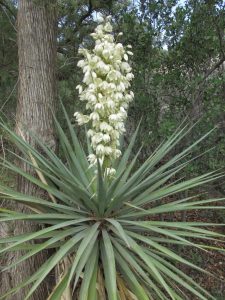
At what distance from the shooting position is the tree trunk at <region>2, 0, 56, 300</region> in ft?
12.3

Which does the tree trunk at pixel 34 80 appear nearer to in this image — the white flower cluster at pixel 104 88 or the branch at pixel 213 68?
the white flower cluster at pixel 104 88

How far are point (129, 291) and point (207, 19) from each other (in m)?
3.05

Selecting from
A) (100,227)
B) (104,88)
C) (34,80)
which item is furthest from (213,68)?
(100,227)

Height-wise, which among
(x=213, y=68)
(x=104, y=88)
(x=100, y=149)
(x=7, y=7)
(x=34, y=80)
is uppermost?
(x=7, y=7)

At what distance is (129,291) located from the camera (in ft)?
9.66

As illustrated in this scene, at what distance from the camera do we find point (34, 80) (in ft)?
12.5

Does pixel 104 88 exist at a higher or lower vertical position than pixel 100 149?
higher

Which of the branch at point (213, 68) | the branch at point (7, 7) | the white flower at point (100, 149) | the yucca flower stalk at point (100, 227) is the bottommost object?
the yucca flower stalk at point (100, 227)

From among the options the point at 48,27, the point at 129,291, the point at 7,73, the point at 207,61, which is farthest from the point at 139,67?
the point at 129,291

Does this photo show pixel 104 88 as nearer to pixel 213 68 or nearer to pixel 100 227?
pixel 100 227

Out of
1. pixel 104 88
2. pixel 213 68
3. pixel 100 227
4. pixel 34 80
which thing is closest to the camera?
pixel 104 88

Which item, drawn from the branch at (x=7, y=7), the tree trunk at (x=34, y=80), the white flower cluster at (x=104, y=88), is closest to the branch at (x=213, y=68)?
the tree trunk at (x=34, y=80)

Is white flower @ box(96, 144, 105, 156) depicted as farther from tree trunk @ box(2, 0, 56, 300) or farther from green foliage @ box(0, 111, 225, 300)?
tree trunk @ box(2, 0, 56, 300)

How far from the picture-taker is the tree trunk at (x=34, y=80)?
3742 millimetres
